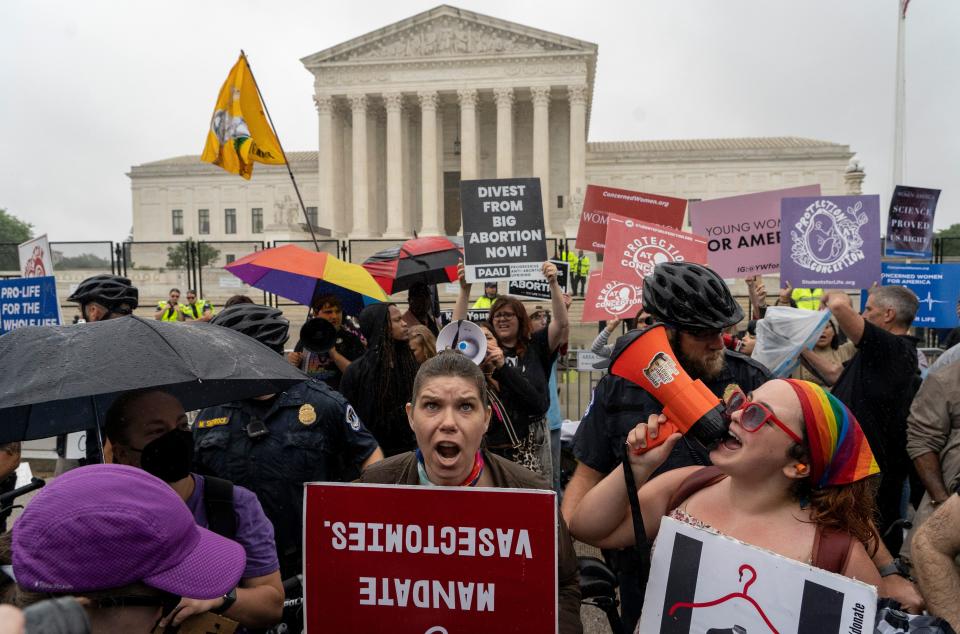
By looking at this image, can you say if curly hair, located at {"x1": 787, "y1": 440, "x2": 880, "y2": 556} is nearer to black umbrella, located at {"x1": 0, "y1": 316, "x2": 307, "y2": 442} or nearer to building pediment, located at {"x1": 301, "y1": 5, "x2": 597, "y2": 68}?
black umbrella, located at {"x1": 0, "y1": 316, "x2": 307, "y2": 442}

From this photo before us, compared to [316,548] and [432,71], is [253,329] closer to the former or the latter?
[316,548]

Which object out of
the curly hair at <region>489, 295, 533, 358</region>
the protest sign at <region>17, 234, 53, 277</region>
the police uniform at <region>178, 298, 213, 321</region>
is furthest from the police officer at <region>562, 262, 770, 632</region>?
the police uniform at <region>178, 298, 213, 321</region>

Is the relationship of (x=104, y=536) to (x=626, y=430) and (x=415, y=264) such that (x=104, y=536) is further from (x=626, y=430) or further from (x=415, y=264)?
(x=415, y=264)

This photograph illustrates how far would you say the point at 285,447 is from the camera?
9.74 feet

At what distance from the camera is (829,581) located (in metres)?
1.64

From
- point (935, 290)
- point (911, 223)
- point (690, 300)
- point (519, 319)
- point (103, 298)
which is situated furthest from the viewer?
point (911, 223)

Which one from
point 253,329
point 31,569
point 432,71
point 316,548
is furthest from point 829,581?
point 432,71

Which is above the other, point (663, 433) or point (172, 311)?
point (663, 433)

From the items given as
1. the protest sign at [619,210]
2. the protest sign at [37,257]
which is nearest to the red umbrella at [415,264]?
the protest sign at [619,210]

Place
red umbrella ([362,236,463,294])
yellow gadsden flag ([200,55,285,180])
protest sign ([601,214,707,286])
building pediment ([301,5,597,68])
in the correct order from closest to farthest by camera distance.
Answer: protest sign ([601,214,707,286])
red umbrella ([362,236,463,294])
yellow gadsden flag ([200,55,285,180])
building pediment ([301,5,597,68])

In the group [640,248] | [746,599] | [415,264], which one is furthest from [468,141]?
[746,599]

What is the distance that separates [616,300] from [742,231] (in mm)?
1456

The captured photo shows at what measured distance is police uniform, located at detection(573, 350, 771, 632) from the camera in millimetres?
2553

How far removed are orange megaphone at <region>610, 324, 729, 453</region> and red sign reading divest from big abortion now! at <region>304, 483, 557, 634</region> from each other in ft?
1.35
